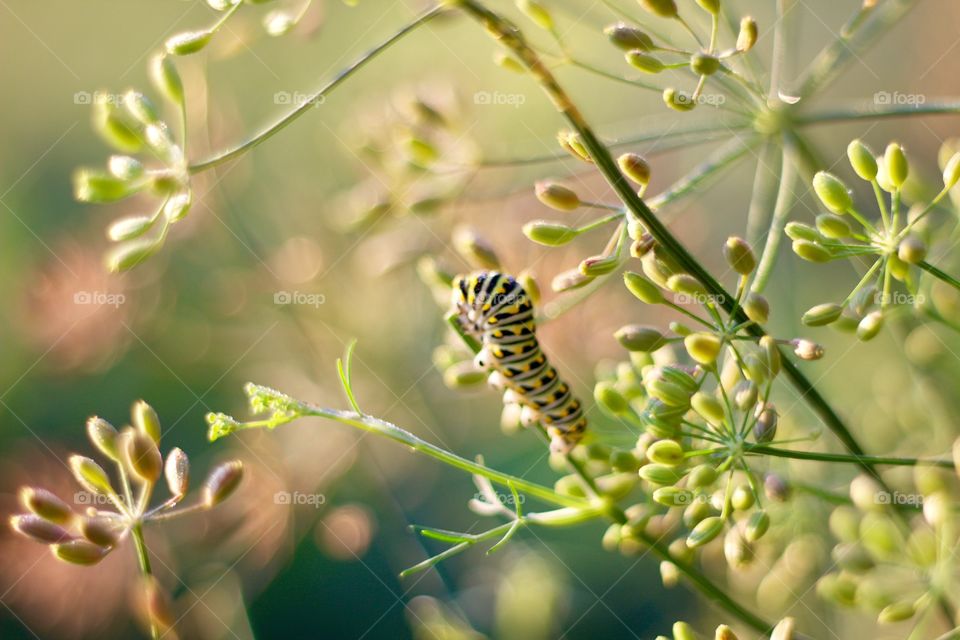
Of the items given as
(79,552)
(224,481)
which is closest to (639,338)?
(224,481)

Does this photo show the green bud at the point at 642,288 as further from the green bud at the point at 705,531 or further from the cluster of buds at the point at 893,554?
the cluster of buds at the point at 893,554

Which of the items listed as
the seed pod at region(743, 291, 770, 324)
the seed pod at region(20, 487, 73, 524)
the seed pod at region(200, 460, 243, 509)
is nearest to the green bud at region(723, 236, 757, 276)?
the seed pod at region(743, 291, 770, 324)

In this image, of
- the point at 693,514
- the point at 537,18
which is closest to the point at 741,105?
the point at 537,18

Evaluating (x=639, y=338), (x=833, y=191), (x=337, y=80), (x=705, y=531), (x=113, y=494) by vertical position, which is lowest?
(x=113, y=494)

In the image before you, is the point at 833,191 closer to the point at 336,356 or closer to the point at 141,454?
the point at 141,454

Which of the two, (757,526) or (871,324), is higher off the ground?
(871,324)

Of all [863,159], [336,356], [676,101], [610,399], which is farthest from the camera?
[336,356]

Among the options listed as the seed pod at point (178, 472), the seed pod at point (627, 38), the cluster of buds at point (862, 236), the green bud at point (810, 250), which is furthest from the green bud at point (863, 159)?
the seed pod at point (178, 472)

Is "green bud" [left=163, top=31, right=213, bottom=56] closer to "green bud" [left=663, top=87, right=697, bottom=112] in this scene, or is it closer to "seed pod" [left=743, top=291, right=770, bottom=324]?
"green bud" [left=663, top=87, right=697, bottom=112]
